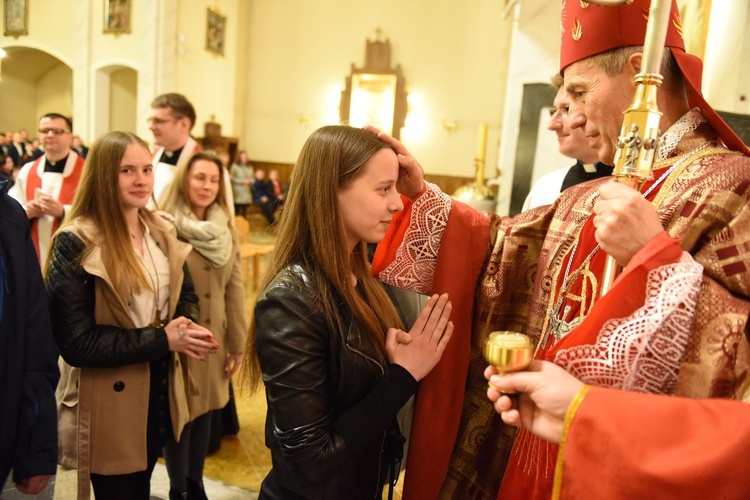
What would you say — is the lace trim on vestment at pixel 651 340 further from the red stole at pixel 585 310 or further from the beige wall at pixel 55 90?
the beige wall at pixel 55 90

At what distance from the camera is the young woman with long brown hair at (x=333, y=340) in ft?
4.33

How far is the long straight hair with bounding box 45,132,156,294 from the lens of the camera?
216 centimetres

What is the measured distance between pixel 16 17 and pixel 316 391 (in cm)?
1539

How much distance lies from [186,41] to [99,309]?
Answer: 11.3 m

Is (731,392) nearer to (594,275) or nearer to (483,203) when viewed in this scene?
(594,275)

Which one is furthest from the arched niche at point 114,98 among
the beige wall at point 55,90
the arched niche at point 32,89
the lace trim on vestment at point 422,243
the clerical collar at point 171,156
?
the lace trim on vestment at point 422,243

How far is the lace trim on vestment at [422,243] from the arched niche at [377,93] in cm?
1256

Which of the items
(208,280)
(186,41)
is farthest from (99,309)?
(186,41)

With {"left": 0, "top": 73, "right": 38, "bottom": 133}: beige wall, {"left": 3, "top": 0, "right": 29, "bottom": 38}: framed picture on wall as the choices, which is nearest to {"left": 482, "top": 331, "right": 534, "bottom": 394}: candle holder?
{"left": 3, "top": 0, "right": 29, "bottom": 38}: framed picture on wall

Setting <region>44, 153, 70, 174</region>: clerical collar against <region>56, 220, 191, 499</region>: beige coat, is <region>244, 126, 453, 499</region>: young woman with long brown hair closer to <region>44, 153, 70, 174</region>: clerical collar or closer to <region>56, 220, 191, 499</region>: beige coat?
<region>56, 220, 191, 499</region>: beige coat

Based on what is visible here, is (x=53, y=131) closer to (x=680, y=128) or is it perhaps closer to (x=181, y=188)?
(x=181, y=188)

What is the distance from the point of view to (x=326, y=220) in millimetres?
1456

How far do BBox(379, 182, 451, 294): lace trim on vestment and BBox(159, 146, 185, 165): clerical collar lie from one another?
2721mm

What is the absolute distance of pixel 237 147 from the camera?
1441 cm
